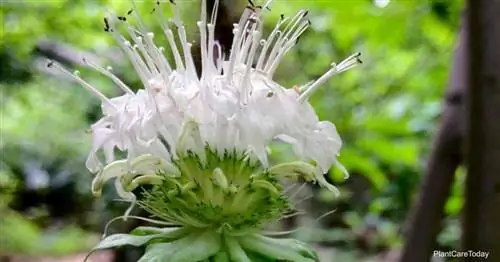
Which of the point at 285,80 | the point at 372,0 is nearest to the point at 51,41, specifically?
the point at 285,80

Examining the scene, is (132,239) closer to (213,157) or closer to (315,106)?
(213,157)

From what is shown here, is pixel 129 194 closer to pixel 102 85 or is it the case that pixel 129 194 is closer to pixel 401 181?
pixel 102 85

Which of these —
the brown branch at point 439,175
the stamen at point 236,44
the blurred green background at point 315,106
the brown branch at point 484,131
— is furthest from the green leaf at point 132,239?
the brown branch at point 439,175

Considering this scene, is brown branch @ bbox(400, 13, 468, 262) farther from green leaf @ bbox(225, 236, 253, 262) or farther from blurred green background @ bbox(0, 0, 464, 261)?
green leaf @ bbox(225, 236, 253, 262)

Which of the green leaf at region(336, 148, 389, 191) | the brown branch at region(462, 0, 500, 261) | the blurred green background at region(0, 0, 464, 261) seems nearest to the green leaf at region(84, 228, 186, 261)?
the blurred green background at region(0, 0, 464, 261)

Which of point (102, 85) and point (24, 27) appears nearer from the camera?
point (24, 27)

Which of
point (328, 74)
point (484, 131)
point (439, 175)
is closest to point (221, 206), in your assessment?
point (328, 74)
